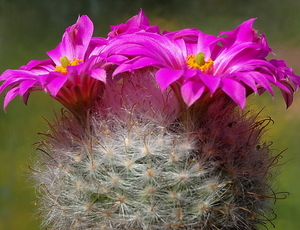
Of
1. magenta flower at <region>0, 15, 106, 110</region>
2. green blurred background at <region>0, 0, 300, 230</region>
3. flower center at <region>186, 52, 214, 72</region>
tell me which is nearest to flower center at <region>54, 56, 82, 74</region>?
magenta flower at <region>0, 15, 106, 110</region>

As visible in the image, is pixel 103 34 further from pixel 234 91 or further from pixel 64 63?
pixel 234 91

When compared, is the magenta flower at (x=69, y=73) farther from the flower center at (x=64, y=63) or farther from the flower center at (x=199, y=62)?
the flower center at (x=199, y=62)

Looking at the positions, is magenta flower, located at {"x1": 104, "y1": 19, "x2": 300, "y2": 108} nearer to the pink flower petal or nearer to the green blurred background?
the pink flower petal

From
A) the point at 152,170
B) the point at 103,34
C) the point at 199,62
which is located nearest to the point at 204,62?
the point at 199,62

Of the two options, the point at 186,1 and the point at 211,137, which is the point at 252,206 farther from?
the point at 186,1

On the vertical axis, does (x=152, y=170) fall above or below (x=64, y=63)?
below

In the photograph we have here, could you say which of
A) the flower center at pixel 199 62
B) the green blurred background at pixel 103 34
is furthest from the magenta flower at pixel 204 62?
the green blurred background at pixel 103 34
